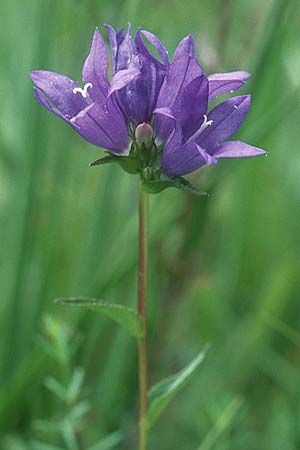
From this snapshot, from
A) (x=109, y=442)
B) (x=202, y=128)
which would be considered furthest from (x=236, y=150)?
(x=109, y=442)

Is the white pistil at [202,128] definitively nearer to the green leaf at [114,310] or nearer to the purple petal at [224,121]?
the purple petal at [224,121]

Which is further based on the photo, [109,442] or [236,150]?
[109,442]

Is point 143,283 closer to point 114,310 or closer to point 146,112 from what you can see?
point 114,310

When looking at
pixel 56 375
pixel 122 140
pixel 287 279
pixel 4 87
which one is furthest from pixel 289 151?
pixel 122 140

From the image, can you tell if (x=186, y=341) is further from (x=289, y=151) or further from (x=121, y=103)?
(x=121, y=103)

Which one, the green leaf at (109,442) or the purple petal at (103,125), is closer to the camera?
the purple petal at (103,125)

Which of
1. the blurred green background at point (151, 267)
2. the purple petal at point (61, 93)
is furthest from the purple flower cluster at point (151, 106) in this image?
the blurred green background at point (151, 267)
